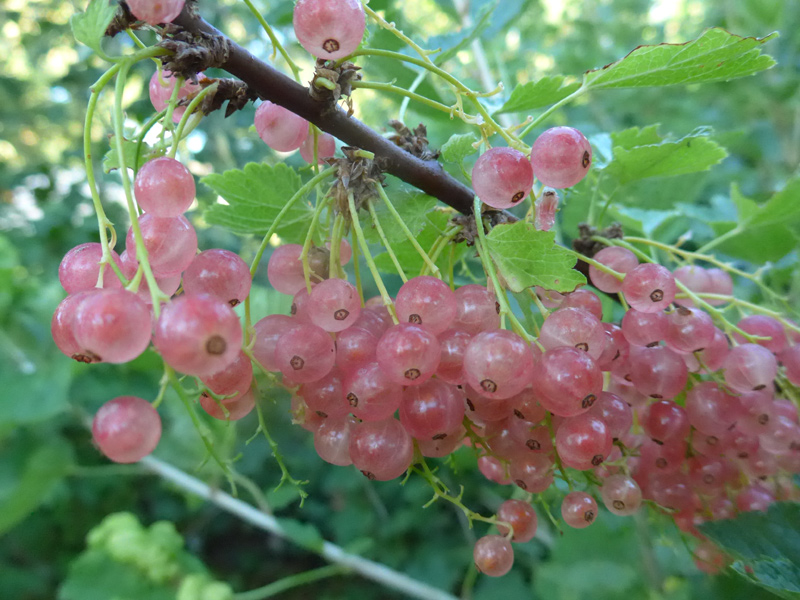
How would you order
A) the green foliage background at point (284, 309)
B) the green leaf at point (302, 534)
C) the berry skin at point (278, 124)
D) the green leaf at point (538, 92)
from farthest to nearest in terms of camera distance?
1. the green leaf at point (302, 534)
2. the green foliage background at point (284, 309)
3. the green leaf at point (538, 92)
4. the berry skin at point (278, 124)

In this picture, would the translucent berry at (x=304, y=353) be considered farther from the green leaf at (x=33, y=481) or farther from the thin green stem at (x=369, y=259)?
the green leaf at (x=33, y=481)

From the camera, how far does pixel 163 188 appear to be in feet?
1.29

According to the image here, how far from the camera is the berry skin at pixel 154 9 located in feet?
1.24

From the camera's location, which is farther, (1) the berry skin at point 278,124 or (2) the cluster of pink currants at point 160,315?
(1) the berry skin at point 278,124

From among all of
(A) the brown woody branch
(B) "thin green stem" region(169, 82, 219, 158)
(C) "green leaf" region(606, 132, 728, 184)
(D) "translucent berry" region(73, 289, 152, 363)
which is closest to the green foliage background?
(C) "green leaf" region(606, 132, 728, 184)

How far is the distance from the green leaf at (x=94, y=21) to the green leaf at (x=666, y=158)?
0.55 metres

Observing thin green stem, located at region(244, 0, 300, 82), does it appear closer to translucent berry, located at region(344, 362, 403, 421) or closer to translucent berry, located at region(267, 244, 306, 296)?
translucent berry, located at region(267, 244, 306, 296)

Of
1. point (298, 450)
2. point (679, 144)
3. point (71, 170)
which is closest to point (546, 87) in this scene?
point (679, 144)

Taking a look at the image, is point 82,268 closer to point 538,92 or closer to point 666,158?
point 538,92

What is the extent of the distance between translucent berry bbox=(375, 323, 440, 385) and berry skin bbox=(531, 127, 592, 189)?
169 millimetres

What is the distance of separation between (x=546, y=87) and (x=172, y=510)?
2.10 m

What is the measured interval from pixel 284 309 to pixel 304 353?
0.99 m

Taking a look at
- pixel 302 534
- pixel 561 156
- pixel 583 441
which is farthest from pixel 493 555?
pixel 302 534

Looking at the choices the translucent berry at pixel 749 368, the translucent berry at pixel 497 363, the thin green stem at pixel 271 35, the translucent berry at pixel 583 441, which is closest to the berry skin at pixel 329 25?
the thin green stem at pixel 271 35
